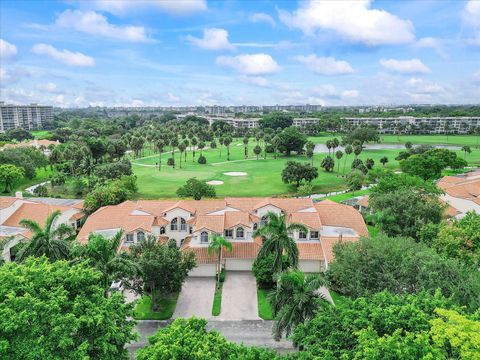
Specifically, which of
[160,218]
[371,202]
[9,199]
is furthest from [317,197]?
[9,199]

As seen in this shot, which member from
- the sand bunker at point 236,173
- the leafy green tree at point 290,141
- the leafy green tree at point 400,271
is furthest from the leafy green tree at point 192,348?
the leafy green tree at point 290,141

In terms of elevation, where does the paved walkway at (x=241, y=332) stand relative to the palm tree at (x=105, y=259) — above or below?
below

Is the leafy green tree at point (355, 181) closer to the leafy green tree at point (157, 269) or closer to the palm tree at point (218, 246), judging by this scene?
the palm tree at point (218, 246)

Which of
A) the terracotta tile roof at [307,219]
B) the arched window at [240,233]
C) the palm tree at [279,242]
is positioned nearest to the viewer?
the palm tree at [279,242]

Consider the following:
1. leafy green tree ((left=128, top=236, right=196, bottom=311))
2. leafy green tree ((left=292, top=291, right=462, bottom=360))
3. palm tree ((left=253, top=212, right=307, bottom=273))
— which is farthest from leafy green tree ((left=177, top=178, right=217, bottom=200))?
leafy green tree ((left=292, top=291, right=462, bottom=360))

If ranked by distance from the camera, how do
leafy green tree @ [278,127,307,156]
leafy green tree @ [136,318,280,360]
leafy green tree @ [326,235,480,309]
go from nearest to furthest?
1. leafy green tree @ [136,318,280,360]
2. leafy green tree @ [326,235,480,309]
3. leafy green tree @ [278,127,307,156]

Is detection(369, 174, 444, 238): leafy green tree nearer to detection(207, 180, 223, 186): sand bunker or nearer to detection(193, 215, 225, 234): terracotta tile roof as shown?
detection(193, 215, 225, 234): terracotta tile roof
